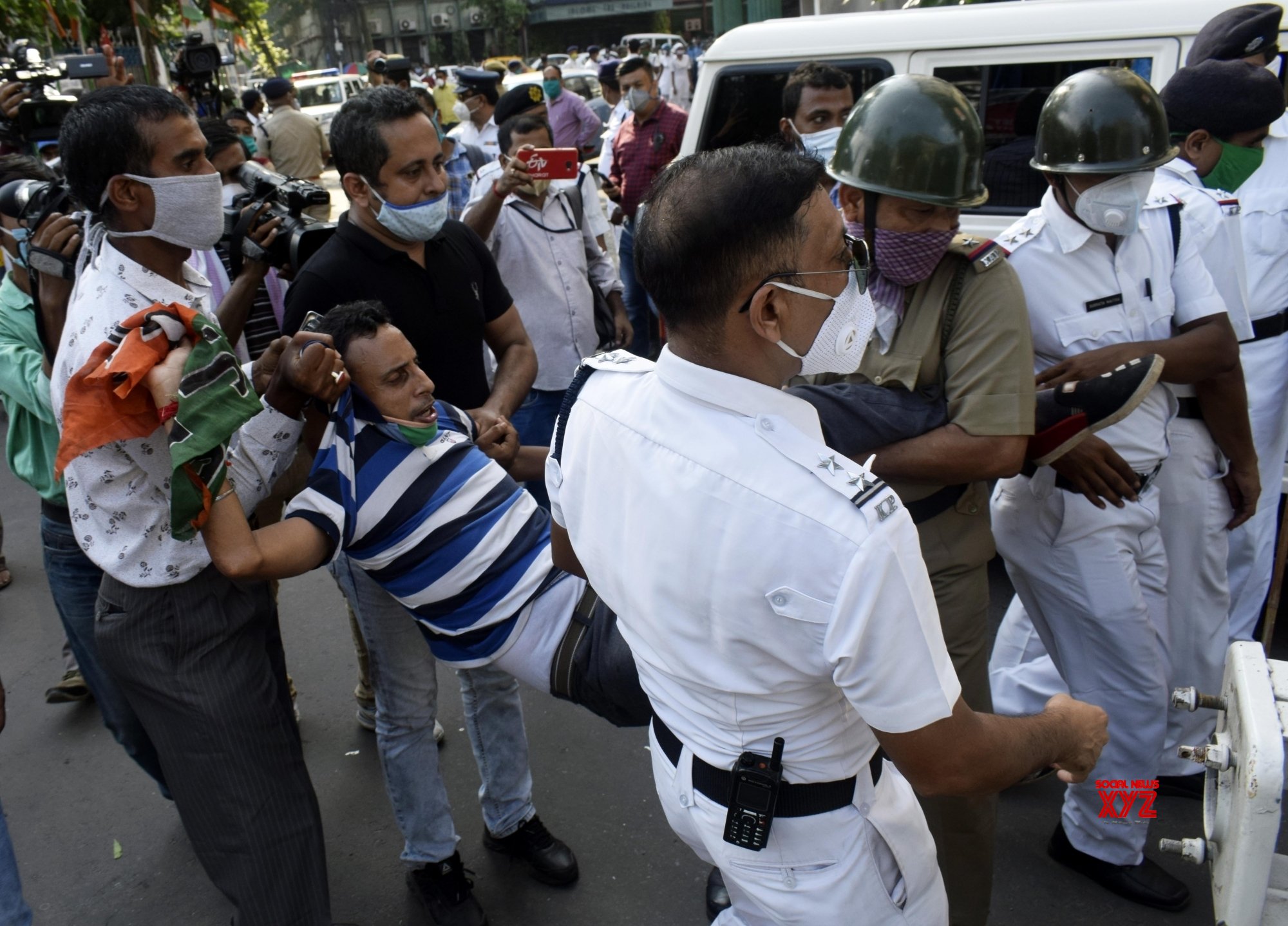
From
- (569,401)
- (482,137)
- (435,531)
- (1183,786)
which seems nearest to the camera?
(569,401)

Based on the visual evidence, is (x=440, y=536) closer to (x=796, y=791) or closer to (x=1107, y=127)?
(x=796, y=791)

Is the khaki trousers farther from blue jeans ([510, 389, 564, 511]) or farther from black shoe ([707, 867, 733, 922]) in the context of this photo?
blue jeans ([510, 389, 564, 511])

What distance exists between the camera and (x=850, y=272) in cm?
139

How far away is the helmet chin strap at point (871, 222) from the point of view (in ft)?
6.70

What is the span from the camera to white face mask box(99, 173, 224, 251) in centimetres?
212

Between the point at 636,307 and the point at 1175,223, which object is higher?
the point at 1175,223

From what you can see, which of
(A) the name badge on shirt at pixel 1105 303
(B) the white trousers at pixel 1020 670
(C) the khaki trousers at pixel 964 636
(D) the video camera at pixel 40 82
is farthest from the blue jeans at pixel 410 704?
(D) the video camera at pixel 40 82

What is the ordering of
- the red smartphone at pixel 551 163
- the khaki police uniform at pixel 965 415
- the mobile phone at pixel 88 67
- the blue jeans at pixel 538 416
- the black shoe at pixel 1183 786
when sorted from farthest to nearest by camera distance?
the mobile phone at pixel 88 67 < the blue jeans at pixel 538 416 < the red smartphone at pixel 551 163 < the black shoe at pixel 1183 786 < the khaki police uniform at pixel 965 415

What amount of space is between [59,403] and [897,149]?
185cm

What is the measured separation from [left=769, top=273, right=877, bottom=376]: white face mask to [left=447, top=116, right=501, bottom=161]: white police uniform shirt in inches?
247

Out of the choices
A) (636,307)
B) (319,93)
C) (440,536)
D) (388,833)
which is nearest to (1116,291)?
(440,536)

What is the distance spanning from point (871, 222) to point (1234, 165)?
5.25 ft

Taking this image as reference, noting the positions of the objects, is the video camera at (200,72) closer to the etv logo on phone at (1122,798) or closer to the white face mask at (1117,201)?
the white face mask at (1117,201)

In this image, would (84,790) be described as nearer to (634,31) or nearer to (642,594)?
(642,594)
